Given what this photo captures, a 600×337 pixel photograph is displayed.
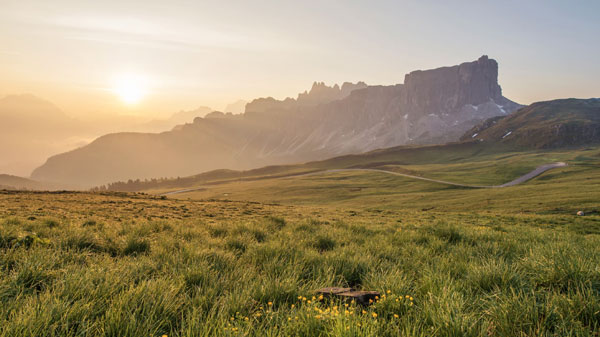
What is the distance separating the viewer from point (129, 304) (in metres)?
3.52

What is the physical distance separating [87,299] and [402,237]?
8284 millimetres

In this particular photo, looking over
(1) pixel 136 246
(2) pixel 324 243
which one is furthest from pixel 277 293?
(1) pixel 136 246

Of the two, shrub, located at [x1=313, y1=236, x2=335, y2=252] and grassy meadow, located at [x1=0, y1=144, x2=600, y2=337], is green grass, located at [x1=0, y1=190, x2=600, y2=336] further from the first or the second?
shrub, located at [x1=313, y1=236, x2=335, y2=252]

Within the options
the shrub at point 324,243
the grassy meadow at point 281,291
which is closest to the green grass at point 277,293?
the grassy meadow at point 281,291

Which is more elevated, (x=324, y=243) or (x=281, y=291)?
(x=281, y=291)

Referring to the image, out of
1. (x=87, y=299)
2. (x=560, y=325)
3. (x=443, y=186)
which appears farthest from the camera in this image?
(x=443, y=186)

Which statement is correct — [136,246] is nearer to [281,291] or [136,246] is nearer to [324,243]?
[281,291]

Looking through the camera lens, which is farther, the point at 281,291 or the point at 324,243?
the point at 324,243

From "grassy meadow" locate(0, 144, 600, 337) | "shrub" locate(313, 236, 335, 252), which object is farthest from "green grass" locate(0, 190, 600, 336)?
"shrub" locate(313, 236, 335, 252)

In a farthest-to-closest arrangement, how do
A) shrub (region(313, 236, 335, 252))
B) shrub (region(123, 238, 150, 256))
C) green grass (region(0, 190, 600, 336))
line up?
1. shrub (region(313, 236, 335, 252))
2. shrub (region(123, 238, 150, 256))
3. green grass (region(0, 190, 600, 336))

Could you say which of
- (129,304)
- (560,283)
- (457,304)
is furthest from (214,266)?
(560,283)

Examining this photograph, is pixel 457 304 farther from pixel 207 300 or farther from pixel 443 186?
pixel 443 186

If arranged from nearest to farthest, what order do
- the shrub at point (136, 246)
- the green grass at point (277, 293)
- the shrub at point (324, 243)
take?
1. the green grass at point (277, 293)
2. the shrub at point (136, 246)
3. the shrub at point (324, 243)

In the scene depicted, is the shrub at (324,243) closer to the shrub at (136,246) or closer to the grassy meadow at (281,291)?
the grassy meadow at (281,291)
